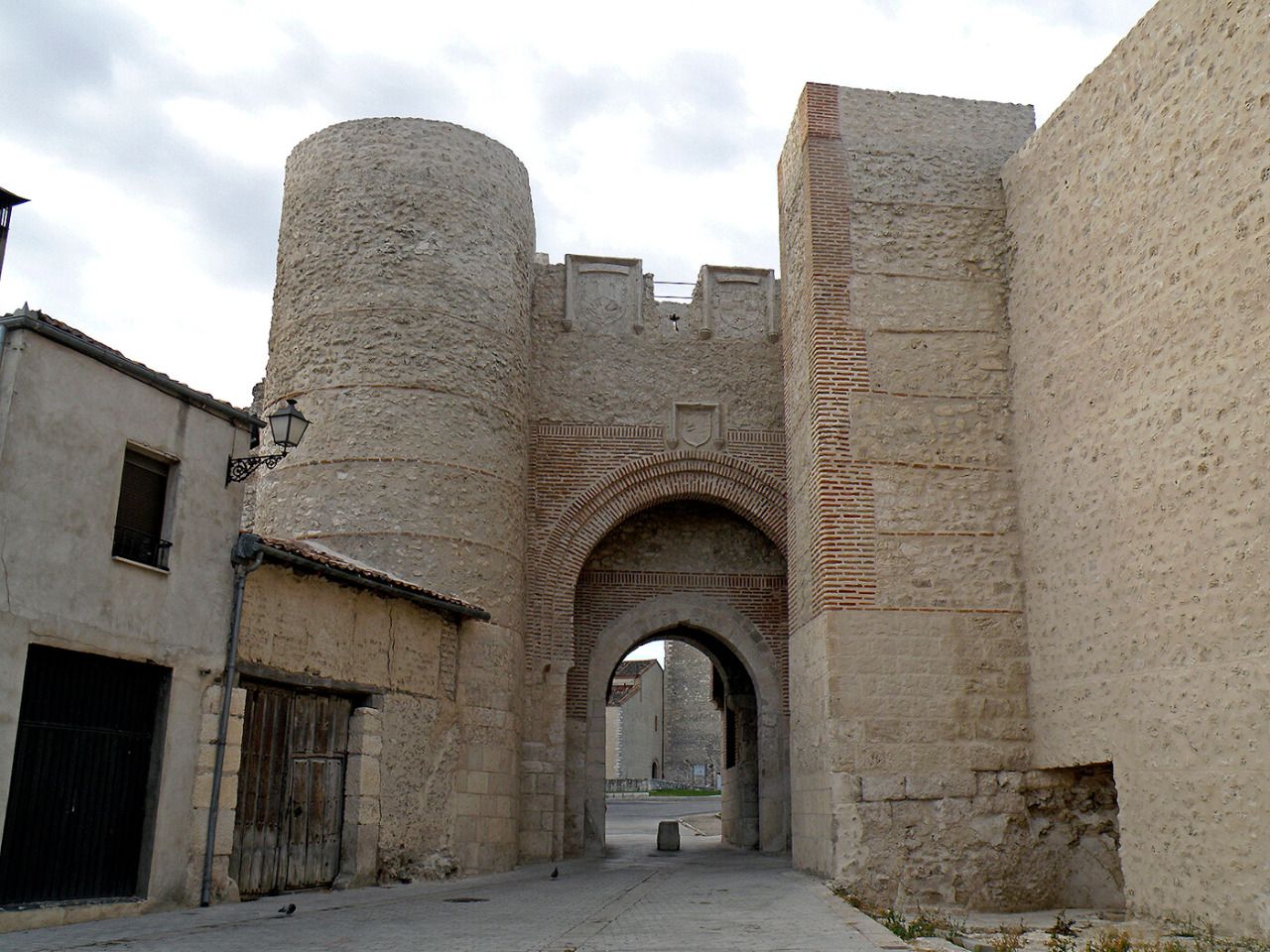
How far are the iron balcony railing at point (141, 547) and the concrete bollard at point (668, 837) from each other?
10.2 m

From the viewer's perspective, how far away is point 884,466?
35.2 ft

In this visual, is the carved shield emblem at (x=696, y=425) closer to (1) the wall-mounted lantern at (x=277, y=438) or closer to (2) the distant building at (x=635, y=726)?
(1) the wall-mounted lantern at (x=277, y=438)

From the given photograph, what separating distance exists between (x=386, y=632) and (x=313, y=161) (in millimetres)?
5954

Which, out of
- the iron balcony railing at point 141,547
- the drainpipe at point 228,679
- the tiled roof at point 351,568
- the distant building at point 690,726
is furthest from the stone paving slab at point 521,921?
the distant building at point 690,726

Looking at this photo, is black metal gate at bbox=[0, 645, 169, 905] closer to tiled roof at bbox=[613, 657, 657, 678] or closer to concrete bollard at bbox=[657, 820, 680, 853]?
concrete bollard at bbox=[657, 820, 680, 853]

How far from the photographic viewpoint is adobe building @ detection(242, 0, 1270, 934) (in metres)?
7.69

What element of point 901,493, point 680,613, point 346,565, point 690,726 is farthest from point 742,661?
point 690,726

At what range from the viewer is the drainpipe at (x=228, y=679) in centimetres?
772

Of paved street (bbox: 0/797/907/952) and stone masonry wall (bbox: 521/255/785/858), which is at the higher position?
stone masonry wall (bbox: 521/255/785/858)

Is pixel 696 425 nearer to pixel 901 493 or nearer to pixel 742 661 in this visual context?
pixel 742 661

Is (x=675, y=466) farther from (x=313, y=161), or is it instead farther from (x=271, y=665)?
(x=271, y=665)

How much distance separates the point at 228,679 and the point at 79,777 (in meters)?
1.22

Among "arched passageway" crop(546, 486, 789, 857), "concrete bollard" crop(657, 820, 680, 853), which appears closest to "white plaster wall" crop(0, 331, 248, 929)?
"arched passageway" crop(546, 486, 789, 857)

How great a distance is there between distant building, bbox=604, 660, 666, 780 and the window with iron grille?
32728 millimetres
